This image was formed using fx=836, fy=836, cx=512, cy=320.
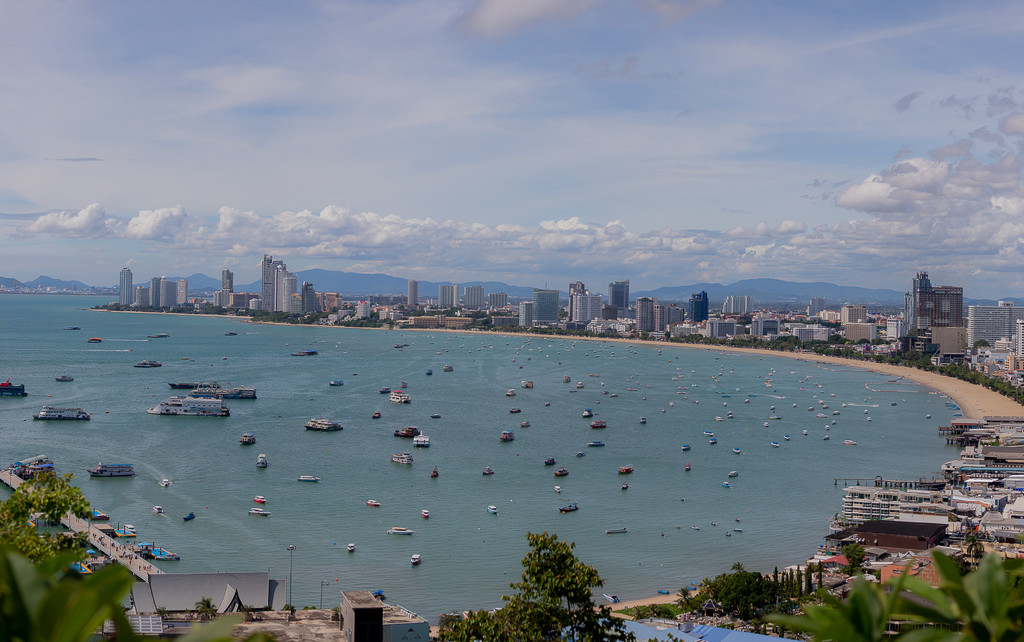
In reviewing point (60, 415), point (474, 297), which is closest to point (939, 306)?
point (60, 415)

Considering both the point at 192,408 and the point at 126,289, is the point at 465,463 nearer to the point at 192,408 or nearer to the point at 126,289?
the point at 192,408

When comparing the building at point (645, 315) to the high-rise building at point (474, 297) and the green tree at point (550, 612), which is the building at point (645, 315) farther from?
the green tree at point (550, 612)

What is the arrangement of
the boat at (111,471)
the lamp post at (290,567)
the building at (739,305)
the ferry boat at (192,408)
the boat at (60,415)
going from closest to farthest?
the lamp post at (290,567), the boat at (111,471), the boat at (60,415), the ferry boat at (192,408), the building at (739,305)

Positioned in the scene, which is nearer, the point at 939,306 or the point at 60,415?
the point at 60,415

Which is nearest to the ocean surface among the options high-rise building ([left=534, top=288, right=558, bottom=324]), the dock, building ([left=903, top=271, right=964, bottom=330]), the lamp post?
the lamp post

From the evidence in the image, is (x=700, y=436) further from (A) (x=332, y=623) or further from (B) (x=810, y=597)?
(A) (x=332, y=623)

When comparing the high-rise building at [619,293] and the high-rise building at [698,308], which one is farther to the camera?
the high-rise building at [619,293]

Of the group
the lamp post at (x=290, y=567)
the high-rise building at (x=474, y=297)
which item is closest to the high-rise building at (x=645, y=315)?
the high-rise building at (x=474, y=297)
